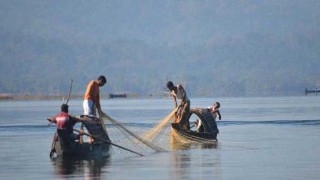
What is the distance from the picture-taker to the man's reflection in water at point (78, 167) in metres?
28.9

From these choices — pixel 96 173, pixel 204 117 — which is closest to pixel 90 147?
pixel 96 173

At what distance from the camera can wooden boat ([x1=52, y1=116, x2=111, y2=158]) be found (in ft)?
109

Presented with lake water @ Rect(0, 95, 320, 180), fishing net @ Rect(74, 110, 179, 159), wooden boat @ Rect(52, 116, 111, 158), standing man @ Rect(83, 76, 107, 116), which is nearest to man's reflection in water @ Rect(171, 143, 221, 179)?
lake water @ Rect(0, 95, 320, 180)

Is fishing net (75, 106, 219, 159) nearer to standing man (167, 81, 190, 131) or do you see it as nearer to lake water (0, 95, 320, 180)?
standing man (167, 81, 190, 131)

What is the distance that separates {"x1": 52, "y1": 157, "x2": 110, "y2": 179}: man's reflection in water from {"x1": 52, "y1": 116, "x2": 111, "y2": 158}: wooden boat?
25cm

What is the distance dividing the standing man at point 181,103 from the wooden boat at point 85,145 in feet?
14.5

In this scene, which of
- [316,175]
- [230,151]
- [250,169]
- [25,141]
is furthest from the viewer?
[25,141]

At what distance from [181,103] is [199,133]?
212 cm

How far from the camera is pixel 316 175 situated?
90.7 feet

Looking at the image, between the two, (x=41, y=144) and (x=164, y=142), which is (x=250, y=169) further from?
(x=41, y=144)

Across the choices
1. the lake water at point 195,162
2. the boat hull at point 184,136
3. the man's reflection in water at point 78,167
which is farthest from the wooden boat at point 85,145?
the boat hull at point 184,136

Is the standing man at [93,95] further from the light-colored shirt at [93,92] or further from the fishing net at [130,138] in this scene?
the fishing net at [130,138]

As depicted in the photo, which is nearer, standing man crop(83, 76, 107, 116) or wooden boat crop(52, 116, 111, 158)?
wooden boat crop(52, 116, 111, 158)

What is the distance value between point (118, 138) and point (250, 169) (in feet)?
51.4
